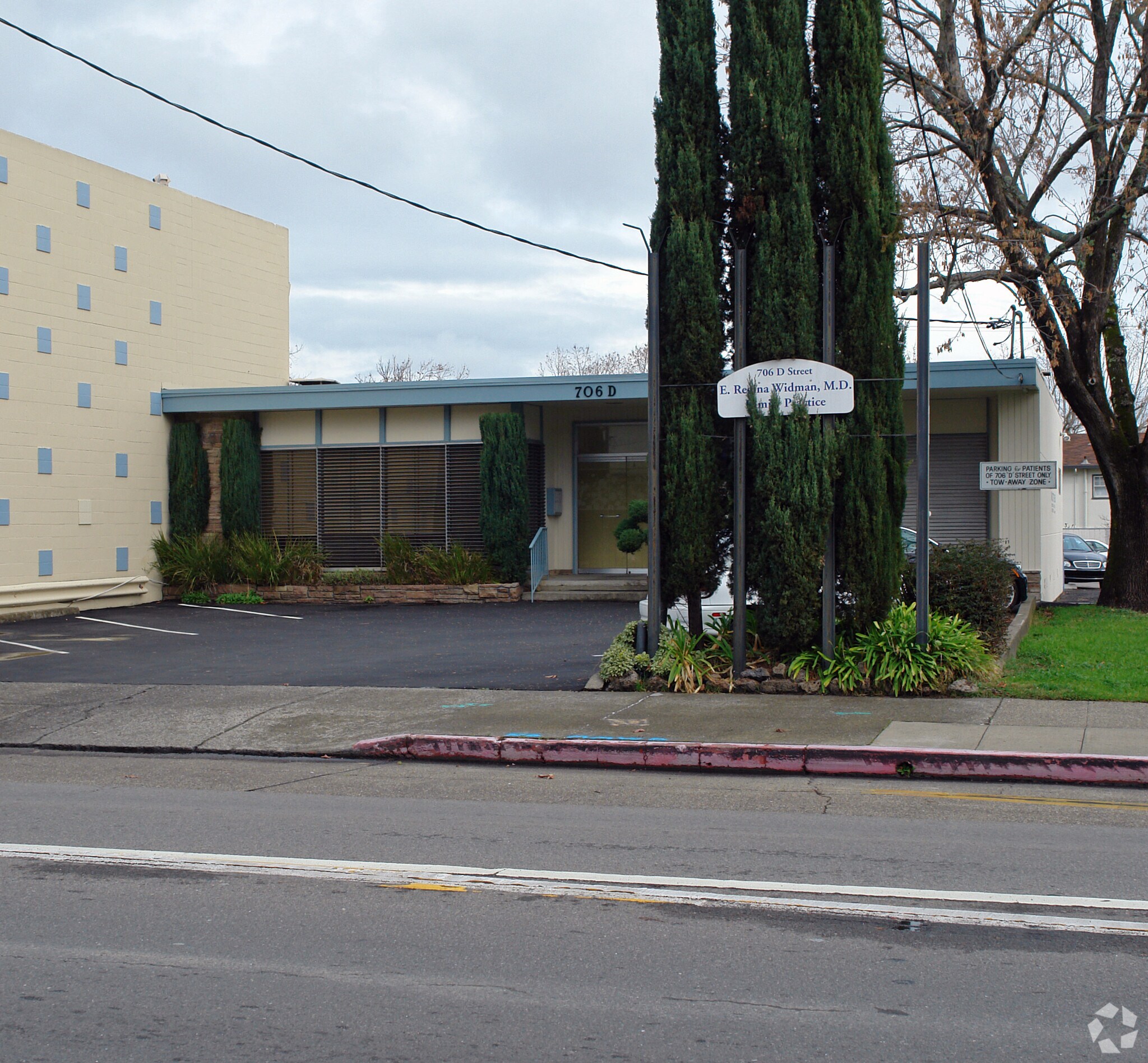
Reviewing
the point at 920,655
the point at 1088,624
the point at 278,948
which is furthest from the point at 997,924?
the point at 1088,624

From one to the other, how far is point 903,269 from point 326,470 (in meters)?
12.6

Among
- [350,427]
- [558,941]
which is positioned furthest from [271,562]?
[558,941]

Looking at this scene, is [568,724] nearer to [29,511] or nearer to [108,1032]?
[108,1032]

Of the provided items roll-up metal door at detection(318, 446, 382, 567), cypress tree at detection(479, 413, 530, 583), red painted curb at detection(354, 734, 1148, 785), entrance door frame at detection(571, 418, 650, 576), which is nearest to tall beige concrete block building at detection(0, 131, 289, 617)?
roll-up metal door at detection(318, 446, 382, 567)

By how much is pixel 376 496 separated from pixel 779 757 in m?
16.2

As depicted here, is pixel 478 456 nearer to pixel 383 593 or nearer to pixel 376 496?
pixel 376 496

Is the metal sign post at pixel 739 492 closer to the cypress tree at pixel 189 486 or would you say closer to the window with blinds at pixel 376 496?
the window with blinds at pixel 376 496

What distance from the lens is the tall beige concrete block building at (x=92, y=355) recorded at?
72.6 ft

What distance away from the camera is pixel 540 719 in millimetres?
10922

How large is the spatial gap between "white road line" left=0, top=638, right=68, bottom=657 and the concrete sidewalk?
3.90 metres

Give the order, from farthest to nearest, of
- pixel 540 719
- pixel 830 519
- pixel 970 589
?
1. pixel 970 589
2. pixel 830 519
3. pixel 540 719

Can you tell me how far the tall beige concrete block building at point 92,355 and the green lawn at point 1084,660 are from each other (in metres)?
17.4

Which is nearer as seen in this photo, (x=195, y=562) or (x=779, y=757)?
(x=779, y=757)
